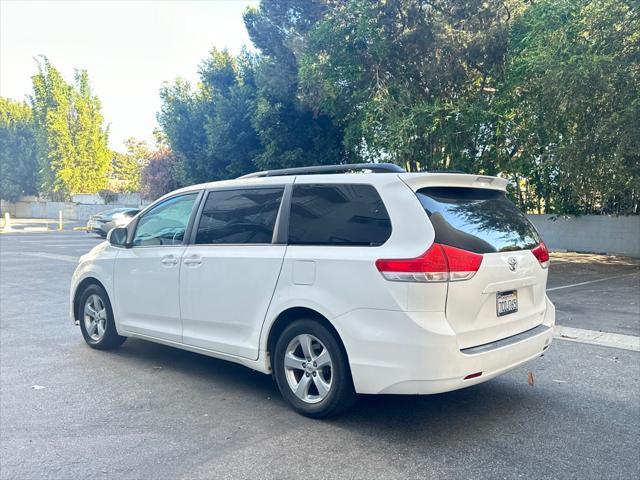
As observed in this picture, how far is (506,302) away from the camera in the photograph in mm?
4137

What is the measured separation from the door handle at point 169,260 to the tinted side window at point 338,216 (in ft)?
4.52

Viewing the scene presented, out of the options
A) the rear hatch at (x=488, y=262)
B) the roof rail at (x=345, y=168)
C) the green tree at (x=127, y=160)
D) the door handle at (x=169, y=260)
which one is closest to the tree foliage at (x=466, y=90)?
the rear hatch at (x=488, y=262)

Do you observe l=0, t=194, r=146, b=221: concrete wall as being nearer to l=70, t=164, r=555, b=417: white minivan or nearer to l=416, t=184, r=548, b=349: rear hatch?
l=70, t=164, r=555, b=417: white minivan

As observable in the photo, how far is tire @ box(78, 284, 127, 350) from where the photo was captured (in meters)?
6.06

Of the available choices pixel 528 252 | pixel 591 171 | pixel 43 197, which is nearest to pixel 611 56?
pixel 591 171

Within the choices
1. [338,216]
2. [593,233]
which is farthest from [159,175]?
[338,216]

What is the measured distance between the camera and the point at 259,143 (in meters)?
24.1

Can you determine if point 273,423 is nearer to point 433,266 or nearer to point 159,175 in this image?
point 433,266

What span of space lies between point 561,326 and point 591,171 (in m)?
7.35

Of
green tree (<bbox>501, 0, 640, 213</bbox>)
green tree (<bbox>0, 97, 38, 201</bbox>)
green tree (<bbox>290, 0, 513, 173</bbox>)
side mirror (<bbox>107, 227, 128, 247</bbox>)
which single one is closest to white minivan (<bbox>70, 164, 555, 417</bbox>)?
side mirror (<bbox>107, 227, 128, 247</bbox>)

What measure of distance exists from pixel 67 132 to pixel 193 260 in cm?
5090

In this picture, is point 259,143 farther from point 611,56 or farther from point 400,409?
point 400,409

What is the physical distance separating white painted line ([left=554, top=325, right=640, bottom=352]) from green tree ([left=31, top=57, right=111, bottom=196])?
166 feet

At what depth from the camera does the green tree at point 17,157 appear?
179 ft
